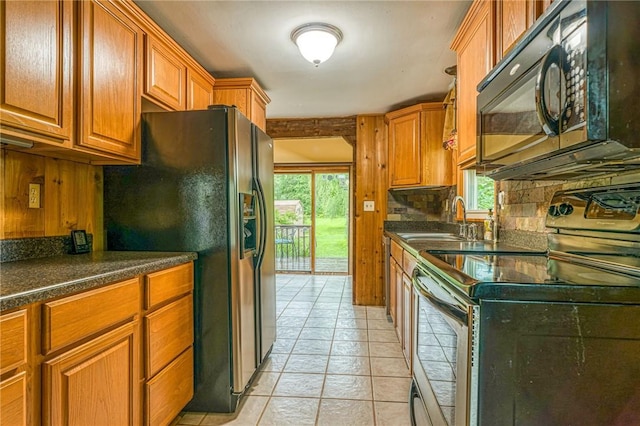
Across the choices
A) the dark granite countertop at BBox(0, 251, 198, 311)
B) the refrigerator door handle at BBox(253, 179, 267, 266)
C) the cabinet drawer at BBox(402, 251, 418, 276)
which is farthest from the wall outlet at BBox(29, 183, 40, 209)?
the cabinet drawer at BBox(402, 251, 418, 276)

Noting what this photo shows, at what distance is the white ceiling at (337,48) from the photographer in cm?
191

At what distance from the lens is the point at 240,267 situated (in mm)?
1952

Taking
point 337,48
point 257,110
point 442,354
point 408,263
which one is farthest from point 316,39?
point 442,354

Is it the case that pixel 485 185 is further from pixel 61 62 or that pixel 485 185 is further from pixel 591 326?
pixel 61 62

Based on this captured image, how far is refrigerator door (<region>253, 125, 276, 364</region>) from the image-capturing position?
7.39 ft

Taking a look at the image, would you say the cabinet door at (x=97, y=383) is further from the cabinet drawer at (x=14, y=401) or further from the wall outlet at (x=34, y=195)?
the wall outlet at (x=34, y=195)

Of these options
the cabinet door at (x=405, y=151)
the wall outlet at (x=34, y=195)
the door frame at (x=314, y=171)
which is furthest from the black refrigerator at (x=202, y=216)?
the door frame at (x=314, y=171)

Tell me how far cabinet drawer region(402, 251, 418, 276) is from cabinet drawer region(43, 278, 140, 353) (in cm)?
146

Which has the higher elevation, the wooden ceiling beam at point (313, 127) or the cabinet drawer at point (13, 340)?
the wooden ceiling beam at point (313, 127)

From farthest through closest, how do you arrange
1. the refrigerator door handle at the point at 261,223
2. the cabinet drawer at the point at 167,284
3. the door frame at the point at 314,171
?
1. the door frame at the point at 314,171
2. the refrigerator door handle at the point at 261,223
3. the cabinet drawer at the point at 167,284

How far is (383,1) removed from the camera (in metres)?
1.84

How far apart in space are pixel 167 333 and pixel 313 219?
14.7 ft

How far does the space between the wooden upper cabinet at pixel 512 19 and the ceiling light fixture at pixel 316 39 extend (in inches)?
36.2

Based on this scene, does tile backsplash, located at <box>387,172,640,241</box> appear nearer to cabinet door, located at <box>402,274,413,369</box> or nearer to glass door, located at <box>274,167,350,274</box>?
cabinet door, located at <box>402,274,413,369</box>
